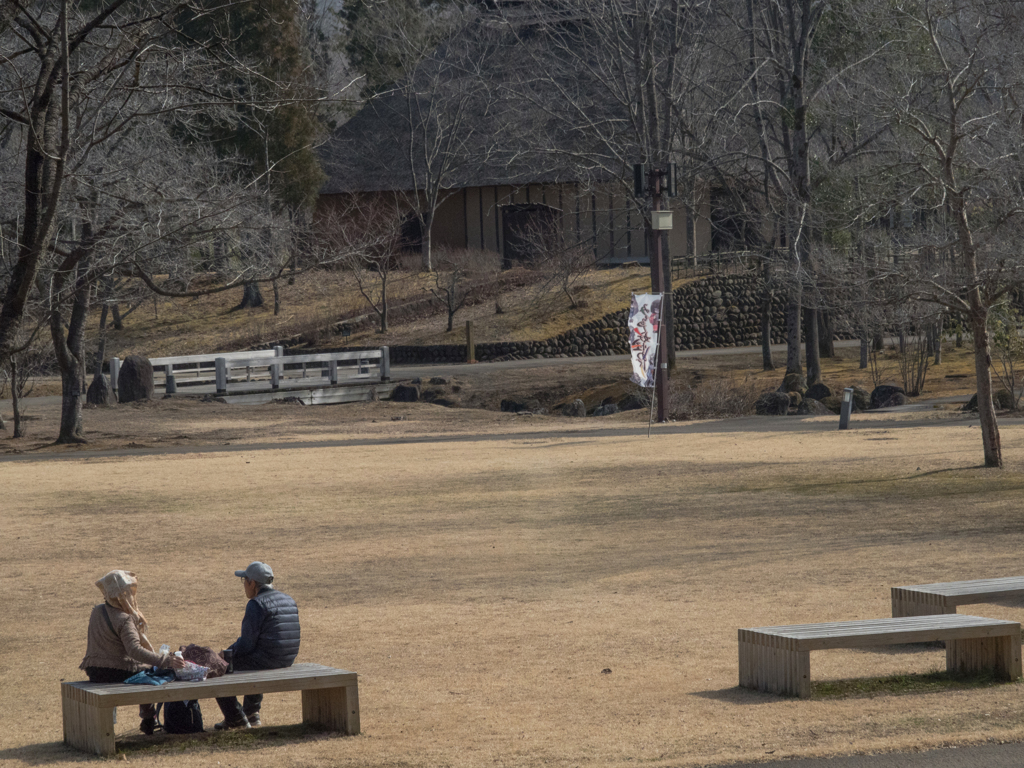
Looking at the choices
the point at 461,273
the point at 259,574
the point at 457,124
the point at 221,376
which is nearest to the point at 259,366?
the point at 221,376

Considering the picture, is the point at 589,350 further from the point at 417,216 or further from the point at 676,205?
the point at 417,216

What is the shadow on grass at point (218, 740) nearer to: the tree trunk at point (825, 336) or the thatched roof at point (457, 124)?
the tree trunk at point (825, 336)

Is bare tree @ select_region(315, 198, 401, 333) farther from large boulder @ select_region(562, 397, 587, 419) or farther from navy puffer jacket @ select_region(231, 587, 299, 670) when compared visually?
navy puffer jacket @ select_region(231, 587, 299, 670)

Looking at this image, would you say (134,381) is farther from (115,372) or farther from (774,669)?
(774,669)

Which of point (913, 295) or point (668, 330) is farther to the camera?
point (668, 330)

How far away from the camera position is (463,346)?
139 ft

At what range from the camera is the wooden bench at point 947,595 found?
27.0 ft

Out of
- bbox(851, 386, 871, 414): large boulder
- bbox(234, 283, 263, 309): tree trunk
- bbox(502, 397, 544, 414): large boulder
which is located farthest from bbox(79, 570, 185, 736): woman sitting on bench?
bbox(234, 283, 263, 309): tree trunk

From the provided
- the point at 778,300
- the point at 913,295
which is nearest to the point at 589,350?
the point at 778,300

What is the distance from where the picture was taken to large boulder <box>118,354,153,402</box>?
33469 mm

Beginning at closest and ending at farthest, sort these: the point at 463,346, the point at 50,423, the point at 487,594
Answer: the point at 487,594 → the point at 50,423 → the point at 463,346

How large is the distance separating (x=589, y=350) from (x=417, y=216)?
12.0 meters

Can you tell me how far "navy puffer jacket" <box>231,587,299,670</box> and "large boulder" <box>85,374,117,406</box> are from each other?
27.6 meters

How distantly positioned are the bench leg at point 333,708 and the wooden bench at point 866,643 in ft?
7.82
